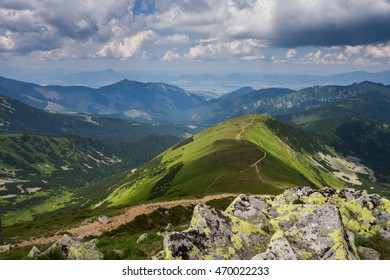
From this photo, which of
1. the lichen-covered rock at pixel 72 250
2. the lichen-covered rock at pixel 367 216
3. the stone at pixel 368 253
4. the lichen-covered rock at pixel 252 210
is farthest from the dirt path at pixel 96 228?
the stone at pixel 368 253

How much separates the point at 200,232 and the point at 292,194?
75.2ft

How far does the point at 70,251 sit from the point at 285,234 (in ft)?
46.2

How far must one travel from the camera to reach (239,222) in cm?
2339

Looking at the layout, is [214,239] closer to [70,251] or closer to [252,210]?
[70,251]

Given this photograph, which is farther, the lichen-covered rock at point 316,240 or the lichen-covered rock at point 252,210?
the lichen-covered rock at point 252,210

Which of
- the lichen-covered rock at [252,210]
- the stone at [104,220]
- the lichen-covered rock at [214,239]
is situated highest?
the lichen-covered rock at [214,239]

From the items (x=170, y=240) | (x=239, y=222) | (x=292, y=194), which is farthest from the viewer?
(x=292, y=194)

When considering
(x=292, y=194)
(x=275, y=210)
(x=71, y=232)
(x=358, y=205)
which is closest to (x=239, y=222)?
(x=275, y=210)

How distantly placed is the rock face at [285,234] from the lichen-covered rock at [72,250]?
6065 millimetres

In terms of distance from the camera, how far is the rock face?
19.0m

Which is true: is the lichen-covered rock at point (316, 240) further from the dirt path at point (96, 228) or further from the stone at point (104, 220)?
the stone at point (104, 220)

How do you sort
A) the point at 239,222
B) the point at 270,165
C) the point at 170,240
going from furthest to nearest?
the point at 270,165 < the point at 239,222 < the point at 170,240

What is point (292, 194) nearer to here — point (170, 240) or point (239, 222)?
point (239, 222)

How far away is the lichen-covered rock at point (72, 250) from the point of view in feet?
71.4
